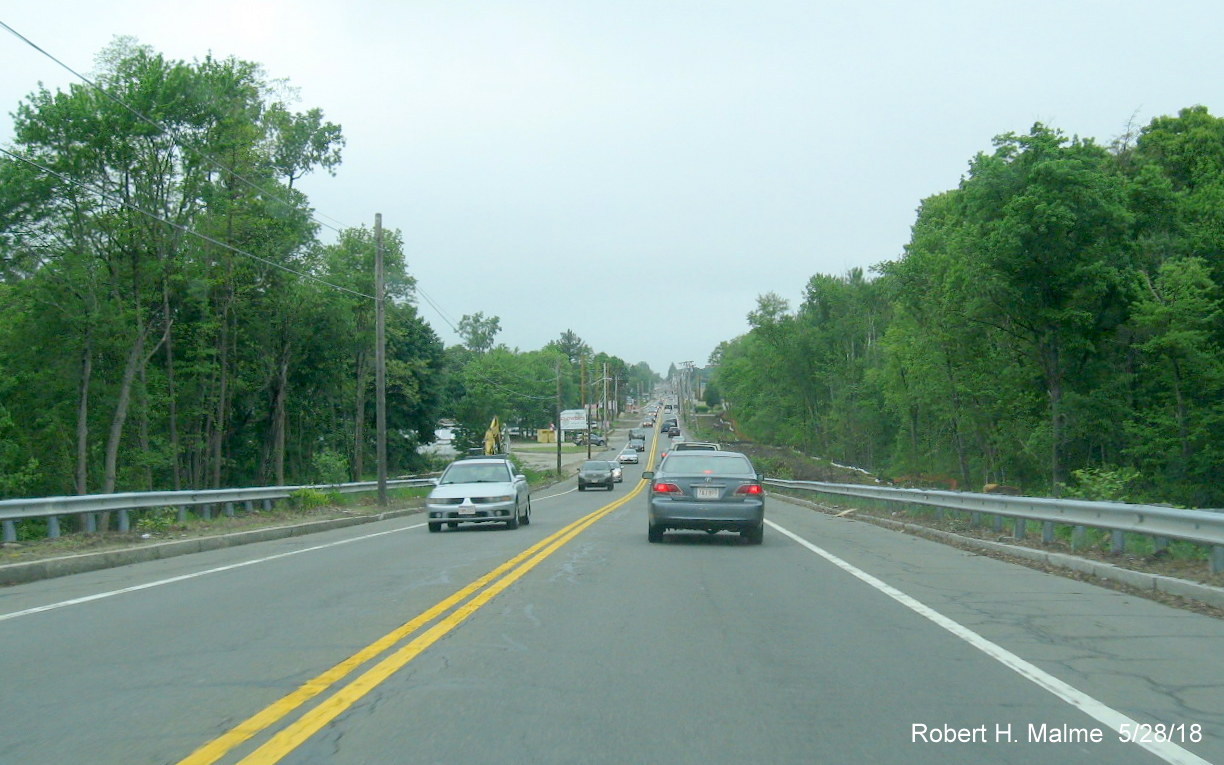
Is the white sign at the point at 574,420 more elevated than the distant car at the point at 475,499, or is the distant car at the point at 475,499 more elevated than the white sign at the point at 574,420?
the white sign at the point at 574,420

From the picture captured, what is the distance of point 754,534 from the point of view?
667 inches

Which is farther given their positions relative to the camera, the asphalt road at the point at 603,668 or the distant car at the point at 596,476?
the distant car at the point at 596,476

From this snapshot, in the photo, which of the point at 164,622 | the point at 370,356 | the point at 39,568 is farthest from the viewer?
the point at 370,356

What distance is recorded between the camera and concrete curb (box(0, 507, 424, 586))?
13.3 metres

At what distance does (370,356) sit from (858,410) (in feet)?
134

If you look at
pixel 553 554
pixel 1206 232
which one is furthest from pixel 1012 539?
pixel 1206 232

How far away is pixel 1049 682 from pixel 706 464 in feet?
32.9

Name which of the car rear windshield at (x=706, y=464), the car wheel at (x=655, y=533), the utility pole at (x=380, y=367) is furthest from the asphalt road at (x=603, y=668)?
the utility pole at (x=380, y=367)

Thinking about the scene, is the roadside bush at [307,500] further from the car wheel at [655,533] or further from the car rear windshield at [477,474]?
the car wheel at [655,533]

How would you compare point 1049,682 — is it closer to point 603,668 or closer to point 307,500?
point 603,668

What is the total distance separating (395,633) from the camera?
8.71 m

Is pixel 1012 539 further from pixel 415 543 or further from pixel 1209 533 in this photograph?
pixel 415 543

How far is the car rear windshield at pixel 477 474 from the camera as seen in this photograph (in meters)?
22.4

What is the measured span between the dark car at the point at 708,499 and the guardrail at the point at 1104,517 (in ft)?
12.7
